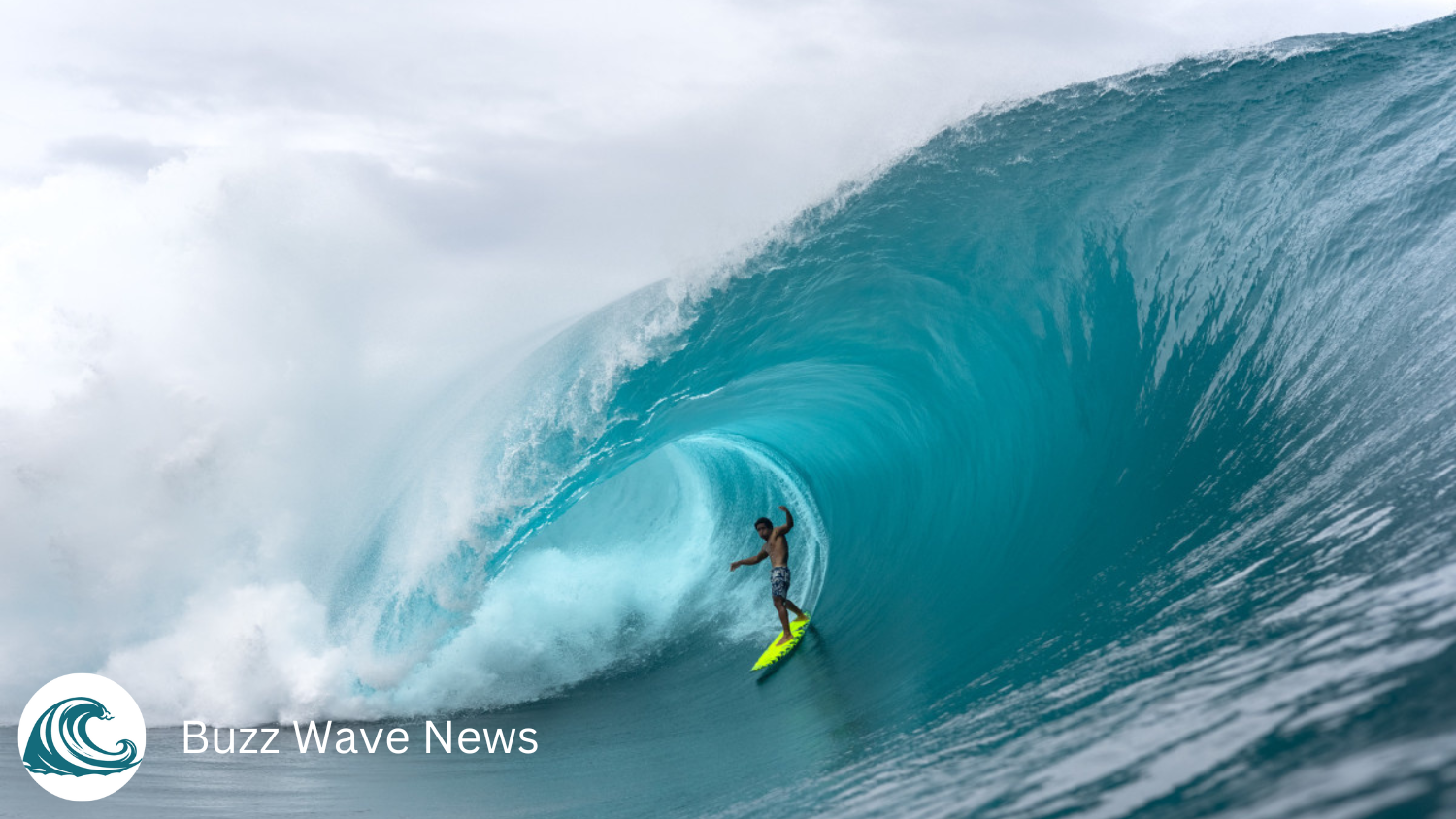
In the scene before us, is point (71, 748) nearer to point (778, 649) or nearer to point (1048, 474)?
point (778, 649)

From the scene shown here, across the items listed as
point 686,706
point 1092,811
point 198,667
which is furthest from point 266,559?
point 1092,811

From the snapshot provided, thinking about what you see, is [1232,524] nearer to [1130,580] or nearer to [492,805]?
[1130,580]

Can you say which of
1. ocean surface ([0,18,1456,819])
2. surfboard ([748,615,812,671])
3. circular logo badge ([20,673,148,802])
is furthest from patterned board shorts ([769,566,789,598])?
circular logo badge ([20,673,148,802])

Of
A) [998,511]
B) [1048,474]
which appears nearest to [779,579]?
[998,511]

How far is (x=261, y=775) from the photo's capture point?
7320 millimetres

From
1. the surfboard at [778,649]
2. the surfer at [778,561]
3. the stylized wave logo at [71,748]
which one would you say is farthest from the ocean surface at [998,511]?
the surfer at [778,561]

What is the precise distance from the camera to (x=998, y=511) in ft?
25.8

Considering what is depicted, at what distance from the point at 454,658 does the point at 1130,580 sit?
6.66 meters

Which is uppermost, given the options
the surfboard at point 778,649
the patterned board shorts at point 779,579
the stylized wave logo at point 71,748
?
the stylized wave logo at point 71,748

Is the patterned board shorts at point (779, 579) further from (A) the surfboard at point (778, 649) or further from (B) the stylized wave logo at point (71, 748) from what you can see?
(B) the stylized wave logo at point (71, 748)

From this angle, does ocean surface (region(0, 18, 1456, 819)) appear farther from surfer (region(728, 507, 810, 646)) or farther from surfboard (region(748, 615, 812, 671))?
surfer (region(728, 507, 810, 646))

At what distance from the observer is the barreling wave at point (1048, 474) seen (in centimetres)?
333

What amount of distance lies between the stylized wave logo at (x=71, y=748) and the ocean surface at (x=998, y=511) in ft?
0.90

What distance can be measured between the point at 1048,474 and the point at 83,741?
8.48 meters
